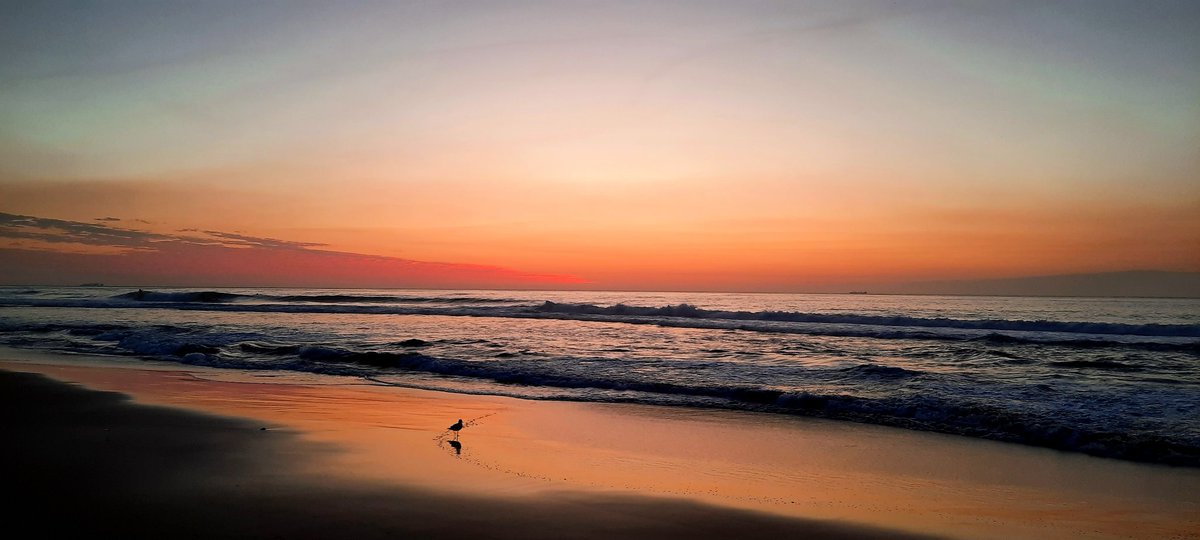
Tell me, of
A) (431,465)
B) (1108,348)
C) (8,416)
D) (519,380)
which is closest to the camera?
(431,465)

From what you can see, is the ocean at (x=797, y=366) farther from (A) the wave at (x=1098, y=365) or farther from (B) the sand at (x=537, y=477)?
(B) the sand at (x=537, y=477)

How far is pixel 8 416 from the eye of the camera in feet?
29.9

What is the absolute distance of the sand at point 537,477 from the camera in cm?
520

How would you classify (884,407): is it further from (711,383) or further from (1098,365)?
(1098,365)

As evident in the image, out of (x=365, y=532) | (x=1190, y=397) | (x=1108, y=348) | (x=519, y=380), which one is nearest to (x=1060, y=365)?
(x=1190, y=397)

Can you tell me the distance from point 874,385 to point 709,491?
7486 millimetres

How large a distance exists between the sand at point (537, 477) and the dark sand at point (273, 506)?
0.02 meters

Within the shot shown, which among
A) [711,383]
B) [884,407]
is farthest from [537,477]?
[711,383]

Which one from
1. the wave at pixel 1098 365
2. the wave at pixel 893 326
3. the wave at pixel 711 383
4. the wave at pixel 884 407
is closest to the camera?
the wave at pixel 884 407

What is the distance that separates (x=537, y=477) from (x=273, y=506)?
2.33 m

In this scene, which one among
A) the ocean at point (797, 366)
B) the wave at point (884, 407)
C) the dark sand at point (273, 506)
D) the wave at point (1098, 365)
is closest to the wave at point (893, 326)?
the ocean at point (797, 366)

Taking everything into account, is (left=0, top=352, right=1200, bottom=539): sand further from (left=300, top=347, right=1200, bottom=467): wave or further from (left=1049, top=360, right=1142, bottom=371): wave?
(left=1049, top=360, right=1142, bottom=371): wave

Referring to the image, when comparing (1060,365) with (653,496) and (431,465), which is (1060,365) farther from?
(431,465)

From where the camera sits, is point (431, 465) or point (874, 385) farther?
point (874, 385)
